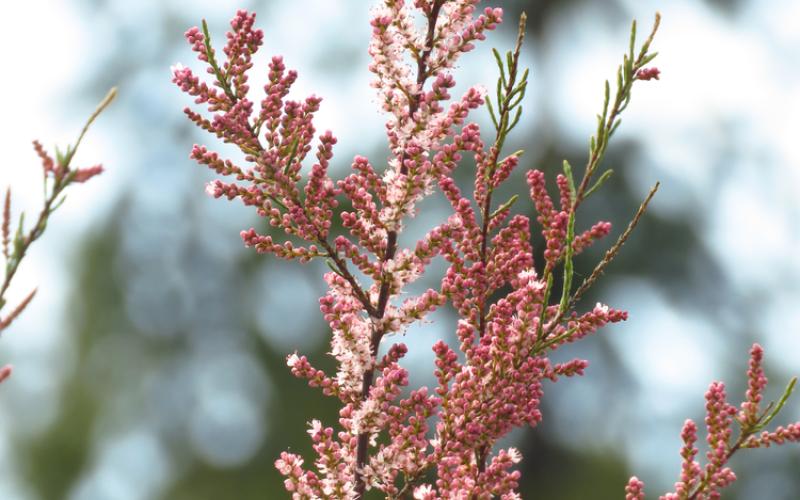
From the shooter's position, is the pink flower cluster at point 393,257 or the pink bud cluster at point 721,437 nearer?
the pink flower cluster at point 393,257

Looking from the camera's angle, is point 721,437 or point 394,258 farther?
Answer: point 721,437

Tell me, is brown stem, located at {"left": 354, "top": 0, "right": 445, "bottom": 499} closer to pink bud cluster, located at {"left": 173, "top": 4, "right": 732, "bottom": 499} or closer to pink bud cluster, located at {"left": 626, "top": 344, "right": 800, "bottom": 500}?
pink bud cluster, located at {"left": 173, "top": 4, "right": 732, "bottom": 499}

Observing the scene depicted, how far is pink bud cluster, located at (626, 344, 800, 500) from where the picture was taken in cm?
188

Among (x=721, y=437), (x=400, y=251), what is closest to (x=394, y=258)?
(x=400, y=251)

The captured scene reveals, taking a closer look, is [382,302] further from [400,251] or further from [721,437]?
[721,437]

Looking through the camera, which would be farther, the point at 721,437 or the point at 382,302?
the point at 721,437

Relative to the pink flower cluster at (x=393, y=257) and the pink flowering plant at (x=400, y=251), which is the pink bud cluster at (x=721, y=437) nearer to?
the pink flowering plant at (x=400, y=251)

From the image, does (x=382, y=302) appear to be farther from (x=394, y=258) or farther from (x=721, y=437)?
(x=721, y=437)

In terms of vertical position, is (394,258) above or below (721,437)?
above

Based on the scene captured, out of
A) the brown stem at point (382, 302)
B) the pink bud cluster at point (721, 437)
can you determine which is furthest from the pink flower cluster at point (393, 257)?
the pink bud cluster at point (721, 437)

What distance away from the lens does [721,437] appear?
1944 mm

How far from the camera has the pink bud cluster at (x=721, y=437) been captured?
1.88 meters

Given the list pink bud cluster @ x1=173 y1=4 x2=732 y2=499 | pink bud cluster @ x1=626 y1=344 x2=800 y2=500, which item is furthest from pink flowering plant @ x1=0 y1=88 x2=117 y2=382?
pink bud cluster @ x1=626 y1=344 x2=800 y2=500

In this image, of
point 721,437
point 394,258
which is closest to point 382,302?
point 394,258
